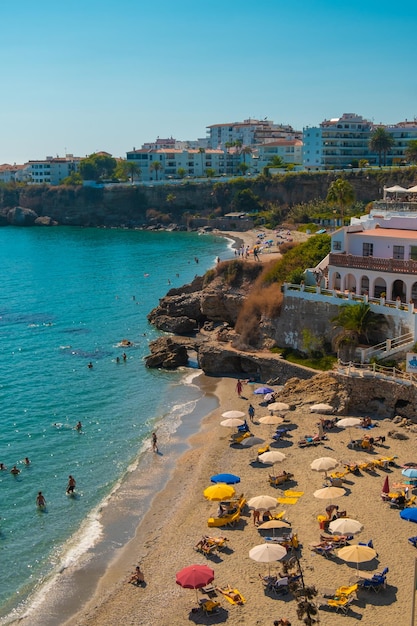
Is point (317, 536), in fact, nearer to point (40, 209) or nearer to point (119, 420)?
point (119, 420)

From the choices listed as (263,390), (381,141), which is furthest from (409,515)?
(381,141)

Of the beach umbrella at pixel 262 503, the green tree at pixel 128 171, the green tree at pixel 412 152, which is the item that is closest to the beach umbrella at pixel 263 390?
the beach umbrella at pixel 262 503

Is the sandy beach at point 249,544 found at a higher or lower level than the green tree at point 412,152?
lower

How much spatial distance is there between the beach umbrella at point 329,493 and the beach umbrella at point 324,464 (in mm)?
1912

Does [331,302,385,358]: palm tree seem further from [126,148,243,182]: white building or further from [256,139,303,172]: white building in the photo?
[126,148,243,182]: white building

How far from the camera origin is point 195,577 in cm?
2448

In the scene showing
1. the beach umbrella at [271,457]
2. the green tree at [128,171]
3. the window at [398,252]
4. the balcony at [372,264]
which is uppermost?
the green tree at [128,171]

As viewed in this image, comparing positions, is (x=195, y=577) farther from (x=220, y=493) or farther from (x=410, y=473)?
(x=410, y=473)

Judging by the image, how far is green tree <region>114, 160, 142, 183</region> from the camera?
183 m

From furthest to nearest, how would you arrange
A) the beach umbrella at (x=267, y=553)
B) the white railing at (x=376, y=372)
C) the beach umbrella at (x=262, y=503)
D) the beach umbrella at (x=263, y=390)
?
the beach umbrella at (x=263, y=390) < the white railing at (x=376, y=372) < the beach umbrella at (x=262, y=503) < the beach umbrella at (x=267, y=553)

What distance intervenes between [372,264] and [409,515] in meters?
20.7

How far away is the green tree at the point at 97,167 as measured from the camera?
18388 cm

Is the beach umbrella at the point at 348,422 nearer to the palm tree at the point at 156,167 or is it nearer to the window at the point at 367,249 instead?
the window at the point at 367,249

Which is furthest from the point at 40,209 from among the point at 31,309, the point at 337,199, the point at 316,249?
the point at 316,249
